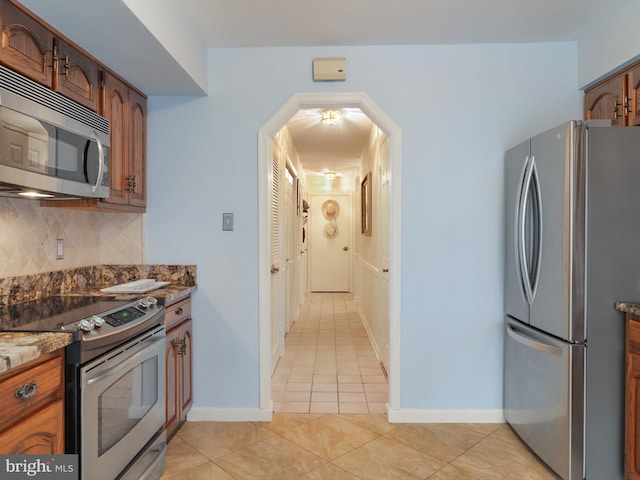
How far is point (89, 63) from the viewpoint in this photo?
6.47ft

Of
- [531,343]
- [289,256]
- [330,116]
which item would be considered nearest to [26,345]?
[531,343]

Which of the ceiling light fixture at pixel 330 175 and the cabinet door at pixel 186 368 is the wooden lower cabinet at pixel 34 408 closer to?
the cabinet door at pixel 186 368

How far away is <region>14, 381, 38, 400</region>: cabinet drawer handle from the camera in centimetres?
118

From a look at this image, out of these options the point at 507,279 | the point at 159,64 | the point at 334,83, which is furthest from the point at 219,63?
the point at 507,279

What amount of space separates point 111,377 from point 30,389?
0.38m

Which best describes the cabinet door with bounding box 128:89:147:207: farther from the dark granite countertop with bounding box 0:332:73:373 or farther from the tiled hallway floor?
the tiled hallway floor

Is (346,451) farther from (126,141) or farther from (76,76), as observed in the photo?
(76,76)

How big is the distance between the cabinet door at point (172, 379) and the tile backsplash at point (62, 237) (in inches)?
26.1

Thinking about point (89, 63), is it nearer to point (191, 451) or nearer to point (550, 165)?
point (191, 451)

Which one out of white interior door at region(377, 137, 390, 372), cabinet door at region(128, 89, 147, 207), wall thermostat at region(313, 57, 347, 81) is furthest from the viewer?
white interior door at region(377, 137, 390, 372)

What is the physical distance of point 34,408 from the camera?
4.12 ft

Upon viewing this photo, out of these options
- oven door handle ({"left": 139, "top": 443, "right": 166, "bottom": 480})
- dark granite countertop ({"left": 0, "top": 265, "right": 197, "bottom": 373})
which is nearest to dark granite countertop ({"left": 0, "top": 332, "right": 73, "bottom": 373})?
dark granite countertop ({"left": 0, "top": 265, "right": 197, "bottom": 373})

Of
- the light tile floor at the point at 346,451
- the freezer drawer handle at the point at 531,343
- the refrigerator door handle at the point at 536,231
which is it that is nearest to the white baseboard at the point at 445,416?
the light tile floor at the point at 346,451

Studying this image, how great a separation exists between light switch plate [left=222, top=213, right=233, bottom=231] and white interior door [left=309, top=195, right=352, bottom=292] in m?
6.12
